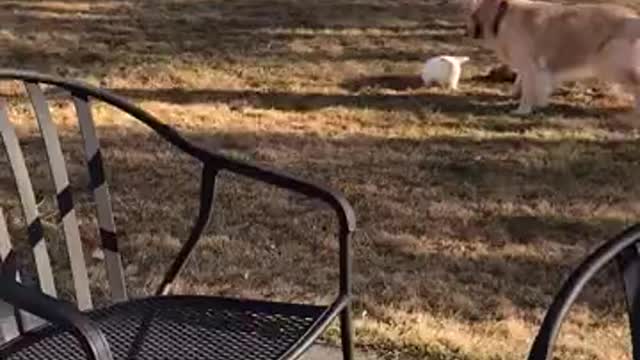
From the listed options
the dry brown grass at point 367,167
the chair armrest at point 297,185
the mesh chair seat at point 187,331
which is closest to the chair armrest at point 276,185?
the chair armrest at point 297,185

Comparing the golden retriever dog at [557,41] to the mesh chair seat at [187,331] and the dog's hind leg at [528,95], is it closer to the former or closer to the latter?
the dog's hind leg at [528,95]

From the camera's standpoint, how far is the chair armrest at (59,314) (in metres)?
1.68

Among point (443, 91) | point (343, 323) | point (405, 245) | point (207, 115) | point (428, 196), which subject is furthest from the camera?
point (443, 91)

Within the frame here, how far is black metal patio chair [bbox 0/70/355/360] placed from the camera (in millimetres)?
2174

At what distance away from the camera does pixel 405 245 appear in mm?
4215

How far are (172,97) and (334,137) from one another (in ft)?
3.76

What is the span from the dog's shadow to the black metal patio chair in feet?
12.5

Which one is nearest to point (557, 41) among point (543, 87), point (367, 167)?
point (543, 87)

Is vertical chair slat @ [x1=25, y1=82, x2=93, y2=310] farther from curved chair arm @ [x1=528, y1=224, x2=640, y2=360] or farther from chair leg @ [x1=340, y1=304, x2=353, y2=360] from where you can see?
curved chair arm @ [x1=528, y1=224, x2=640, y2=360]

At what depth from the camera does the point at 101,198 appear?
7.98 feet

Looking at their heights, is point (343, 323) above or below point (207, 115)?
above

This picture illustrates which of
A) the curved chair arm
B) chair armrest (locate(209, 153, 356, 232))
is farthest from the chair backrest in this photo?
the curved chair arm

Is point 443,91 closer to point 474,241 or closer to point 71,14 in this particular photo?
point 474,241

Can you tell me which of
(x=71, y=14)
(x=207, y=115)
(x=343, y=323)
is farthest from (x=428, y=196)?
(x=71, y=14)
